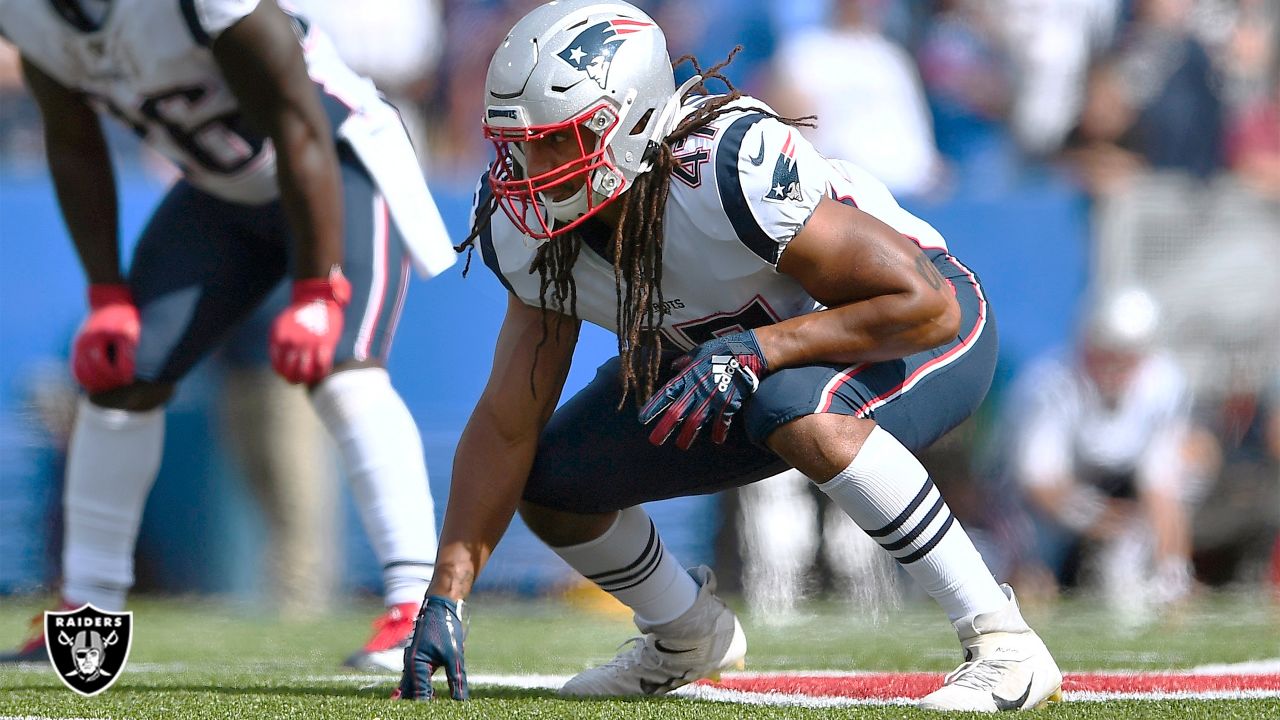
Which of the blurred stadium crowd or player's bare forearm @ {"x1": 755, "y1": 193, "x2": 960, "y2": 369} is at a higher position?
player's bare forearm @ {"x1": 755, "y1": 193, "x2": 960, "y2": 369}

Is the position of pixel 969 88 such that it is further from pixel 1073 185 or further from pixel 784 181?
pixel 784 181

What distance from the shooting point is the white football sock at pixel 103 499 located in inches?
159

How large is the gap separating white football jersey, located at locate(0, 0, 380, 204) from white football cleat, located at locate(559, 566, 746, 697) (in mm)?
1613

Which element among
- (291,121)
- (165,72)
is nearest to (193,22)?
(165,72)

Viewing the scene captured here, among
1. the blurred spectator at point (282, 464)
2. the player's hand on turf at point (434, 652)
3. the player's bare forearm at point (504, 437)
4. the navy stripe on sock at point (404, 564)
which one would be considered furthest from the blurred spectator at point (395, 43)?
the player's hand on turf at point (434, 652)

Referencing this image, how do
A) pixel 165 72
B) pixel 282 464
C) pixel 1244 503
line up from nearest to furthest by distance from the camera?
pixel 165 72 < pixel 282 464 < pixel 1244 503

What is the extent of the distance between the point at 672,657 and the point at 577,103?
115 cm

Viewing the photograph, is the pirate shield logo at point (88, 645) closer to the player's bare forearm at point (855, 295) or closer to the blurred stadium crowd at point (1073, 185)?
the player's bare forearm at point (855, 295)

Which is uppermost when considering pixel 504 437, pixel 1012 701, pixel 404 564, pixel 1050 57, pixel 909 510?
pixel 909 510

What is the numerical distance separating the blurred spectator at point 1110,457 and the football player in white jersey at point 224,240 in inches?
137

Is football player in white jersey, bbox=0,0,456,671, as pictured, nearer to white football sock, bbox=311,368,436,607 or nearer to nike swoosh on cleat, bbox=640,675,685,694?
white football sock, bbox=311,368,436,607

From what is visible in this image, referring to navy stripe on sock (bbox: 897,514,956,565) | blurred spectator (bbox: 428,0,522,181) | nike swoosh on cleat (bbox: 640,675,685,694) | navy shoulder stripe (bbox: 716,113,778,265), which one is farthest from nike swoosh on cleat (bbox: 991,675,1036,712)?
blurred spectator (bbox: 428,0,522,181)

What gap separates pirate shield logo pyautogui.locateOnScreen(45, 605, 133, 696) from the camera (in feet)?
9.74

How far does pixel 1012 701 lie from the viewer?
2789 mm
